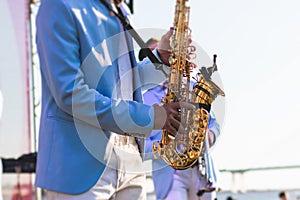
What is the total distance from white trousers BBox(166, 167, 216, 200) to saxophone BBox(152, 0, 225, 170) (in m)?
2.21

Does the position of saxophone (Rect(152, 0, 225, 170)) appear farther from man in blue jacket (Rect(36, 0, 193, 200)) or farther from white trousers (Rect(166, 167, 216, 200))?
white trousers (Rect(166, 167, 216, 200))

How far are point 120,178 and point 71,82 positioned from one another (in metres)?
0.30

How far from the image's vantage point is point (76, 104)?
1.95 meters

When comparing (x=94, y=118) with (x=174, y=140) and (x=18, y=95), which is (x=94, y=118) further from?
(x=18, y=95)

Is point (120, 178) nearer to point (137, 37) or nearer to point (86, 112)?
point (86, 112)

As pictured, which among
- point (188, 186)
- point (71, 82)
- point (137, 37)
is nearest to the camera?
point (71, 82)

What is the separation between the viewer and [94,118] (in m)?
1.97

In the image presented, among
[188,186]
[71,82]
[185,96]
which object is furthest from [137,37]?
[188,186]

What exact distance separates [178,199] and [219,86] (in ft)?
7.47

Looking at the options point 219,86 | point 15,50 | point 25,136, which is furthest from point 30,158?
point 219,86

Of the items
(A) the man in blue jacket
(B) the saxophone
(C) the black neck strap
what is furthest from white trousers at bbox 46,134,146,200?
(C) the black neck strap

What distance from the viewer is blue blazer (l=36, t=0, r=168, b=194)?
1942mm

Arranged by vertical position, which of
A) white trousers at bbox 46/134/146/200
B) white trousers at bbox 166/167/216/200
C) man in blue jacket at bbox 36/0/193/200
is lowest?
white trousers at bbox 166/167/216/200

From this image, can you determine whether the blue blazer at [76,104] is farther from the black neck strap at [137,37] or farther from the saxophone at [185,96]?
the saxophone at [185,96]
